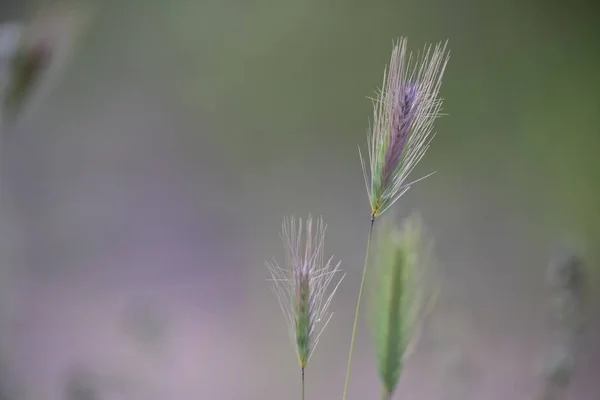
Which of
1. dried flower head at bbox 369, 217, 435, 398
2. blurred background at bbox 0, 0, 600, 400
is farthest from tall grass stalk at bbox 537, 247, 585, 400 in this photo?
dried flower head at bbox 369, 217, 435, 398

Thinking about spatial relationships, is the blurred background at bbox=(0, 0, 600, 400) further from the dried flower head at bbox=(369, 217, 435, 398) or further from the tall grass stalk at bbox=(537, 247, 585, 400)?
the dried flower head at bbox=(369, 217, 435, 398)

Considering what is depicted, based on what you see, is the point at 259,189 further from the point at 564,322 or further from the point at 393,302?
the point at 564,322

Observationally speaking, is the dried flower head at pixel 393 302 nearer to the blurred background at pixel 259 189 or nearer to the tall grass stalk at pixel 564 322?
the blurred background at pixel 259 189

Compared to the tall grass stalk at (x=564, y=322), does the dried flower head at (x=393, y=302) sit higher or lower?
higher

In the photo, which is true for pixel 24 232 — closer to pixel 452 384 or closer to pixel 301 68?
pixel 301 68

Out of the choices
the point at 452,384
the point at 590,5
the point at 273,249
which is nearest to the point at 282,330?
the point at 273,249

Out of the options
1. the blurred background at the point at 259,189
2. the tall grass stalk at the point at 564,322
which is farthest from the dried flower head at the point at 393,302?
the tall grass stalk at the point at 564,322
